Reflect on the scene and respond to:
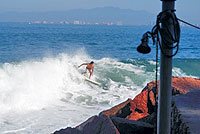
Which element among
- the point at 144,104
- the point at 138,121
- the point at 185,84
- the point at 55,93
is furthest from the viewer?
the point at 55,93

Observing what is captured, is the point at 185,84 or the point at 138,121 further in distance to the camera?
the point at 185,84

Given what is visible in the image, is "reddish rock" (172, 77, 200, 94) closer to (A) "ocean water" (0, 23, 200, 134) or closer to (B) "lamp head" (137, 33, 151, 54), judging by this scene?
(A) "ocean water" (0, 23, 200, 134)

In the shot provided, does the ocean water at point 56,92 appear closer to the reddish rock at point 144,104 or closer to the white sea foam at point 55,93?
the white sea foam at point 55,93

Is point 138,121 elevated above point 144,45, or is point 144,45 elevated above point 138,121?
point 144,45

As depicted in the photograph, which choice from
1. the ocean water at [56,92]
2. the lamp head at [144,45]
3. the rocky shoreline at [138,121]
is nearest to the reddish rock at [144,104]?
the rocky shoreline at [138,121]

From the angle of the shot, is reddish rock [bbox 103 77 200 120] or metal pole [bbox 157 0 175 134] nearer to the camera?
metal pole [bbox 157 0 175 134]

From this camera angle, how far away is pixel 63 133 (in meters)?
6.18

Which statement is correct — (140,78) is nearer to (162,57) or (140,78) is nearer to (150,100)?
(150,100)

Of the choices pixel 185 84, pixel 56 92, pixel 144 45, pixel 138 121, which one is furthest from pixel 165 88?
pixel 56 92

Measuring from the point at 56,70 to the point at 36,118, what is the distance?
9.96 meters

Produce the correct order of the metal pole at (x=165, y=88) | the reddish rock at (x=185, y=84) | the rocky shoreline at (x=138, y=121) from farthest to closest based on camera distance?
1. the reddish rock at (x=185, y=84)
2. the rocky shoreline at (x=138, y=121)
3. the metal pole at (x=165, y=88)

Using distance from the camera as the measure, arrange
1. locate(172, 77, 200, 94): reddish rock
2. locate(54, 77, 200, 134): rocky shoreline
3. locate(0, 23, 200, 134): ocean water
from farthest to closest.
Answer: locate(0, 23, 200, 134): ocean water < locate(172, 77, 200, 94): reddish rock < locate(54, 77, 200, 134): rocky shoreline

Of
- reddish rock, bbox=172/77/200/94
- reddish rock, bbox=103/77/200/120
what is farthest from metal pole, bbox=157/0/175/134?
reddish rock, bbox=172/77/200/94

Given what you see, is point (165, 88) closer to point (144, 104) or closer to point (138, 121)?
point (138, 121)
